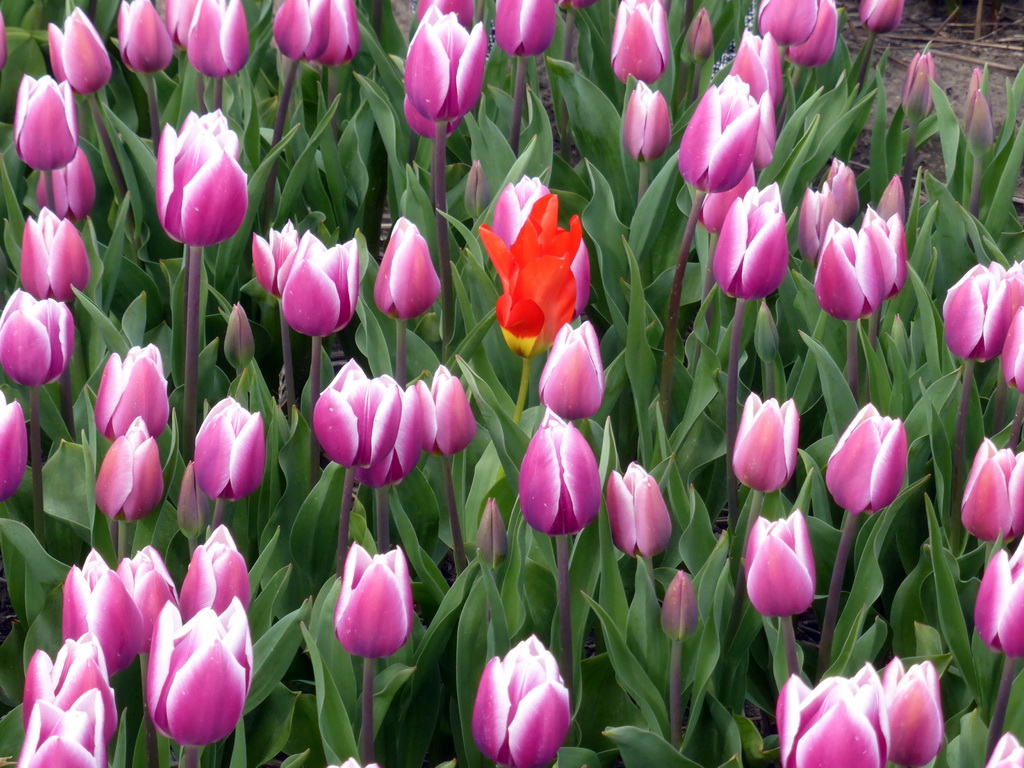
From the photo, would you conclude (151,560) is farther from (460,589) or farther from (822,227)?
(822,227)

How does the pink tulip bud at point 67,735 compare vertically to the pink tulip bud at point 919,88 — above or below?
below

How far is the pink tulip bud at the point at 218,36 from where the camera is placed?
1762 millimetres

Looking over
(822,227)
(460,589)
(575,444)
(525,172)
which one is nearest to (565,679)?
(460,589)

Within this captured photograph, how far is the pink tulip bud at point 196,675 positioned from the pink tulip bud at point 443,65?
878 millimetres

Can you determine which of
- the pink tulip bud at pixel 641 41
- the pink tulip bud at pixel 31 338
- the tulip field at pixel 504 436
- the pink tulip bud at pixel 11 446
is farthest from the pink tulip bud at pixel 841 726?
the pink tulip bud at pixel 641 41

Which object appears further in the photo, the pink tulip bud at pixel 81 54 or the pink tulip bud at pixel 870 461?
the pink tulip bud at pixel 81 54

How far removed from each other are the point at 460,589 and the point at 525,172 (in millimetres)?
930

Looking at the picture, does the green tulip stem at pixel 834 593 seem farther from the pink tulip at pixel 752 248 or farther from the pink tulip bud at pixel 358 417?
the pink tulip bud at pixel 358 417

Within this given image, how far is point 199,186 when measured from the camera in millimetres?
1239

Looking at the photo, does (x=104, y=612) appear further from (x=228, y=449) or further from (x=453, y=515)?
(x=453, y=515)

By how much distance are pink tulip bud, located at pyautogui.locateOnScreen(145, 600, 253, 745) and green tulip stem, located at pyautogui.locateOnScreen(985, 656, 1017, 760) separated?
644 millimetres

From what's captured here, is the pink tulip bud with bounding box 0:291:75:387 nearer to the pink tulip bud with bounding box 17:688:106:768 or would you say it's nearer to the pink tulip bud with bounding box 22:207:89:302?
the pink tulip bud with bounding box 22:207:89:302

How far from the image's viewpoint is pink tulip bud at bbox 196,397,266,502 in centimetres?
110

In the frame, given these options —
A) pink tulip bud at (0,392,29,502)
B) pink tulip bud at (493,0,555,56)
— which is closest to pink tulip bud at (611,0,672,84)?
pink tulip bud at (493,0,555,56)
